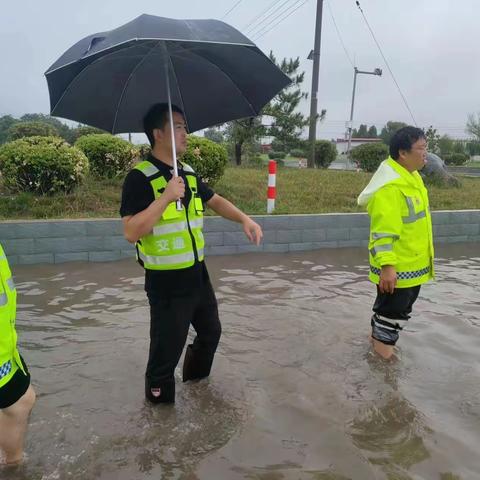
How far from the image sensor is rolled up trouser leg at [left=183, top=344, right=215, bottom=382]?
3.22 meters

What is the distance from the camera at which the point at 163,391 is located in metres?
2.94

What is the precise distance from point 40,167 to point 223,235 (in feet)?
10.00

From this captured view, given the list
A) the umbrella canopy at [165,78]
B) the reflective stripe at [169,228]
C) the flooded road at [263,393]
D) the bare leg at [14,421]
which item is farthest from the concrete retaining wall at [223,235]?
the bare leg at [14,421]

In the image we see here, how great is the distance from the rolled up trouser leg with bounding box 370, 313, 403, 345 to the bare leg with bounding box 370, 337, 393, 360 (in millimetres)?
55

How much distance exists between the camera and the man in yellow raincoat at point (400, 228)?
334 cm

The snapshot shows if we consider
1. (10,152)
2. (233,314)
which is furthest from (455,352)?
(10,152)

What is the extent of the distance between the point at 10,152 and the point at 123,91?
5.33 m

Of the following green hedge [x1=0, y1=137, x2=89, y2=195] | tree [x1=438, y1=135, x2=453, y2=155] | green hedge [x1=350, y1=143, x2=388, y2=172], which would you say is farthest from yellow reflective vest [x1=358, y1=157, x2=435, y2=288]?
tree [x1=438, y1=135, x2=453, y2=155]

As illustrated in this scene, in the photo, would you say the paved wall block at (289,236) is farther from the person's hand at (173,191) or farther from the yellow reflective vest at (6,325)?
the yellow reflective vest at (6,325)

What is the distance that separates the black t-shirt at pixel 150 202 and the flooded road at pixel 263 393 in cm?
86

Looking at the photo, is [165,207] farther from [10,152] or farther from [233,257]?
[10,152]

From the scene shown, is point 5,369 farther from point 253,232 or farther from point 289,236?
point 289,236

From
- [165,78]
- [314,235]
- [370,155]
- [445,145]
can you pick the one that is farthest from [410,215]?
[445,145]

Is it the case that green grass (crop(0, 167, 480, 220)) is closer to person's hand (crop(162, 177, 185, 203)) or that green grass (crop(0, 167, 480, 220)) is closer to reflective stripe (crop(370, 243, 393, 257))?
reflective stripe (crop(370, 243, 393, 257))
